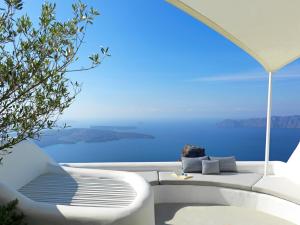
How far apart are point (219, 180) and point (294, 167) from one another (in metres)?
1.31

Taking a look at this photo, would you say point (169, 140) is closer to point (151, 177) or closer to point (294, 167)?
point (151, 177)

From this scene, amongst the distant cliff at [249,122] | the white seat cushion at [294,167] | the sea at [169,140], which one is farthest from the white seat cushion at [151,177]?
the distant cliff at [249,122]

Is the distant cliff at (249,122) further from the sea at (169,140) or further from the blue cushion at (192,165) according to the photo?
the blue cushion at (192,165)

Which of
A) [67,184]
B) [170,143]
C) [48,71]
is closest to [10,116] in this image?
[48,71]

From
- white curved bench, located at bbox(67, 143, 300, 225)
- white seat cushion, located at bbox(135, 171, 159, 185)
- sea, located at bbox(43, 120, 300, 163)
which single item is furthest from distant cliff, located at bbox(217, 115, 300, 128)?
white seat cushion, located at bbox(135, 171, 159, 185)

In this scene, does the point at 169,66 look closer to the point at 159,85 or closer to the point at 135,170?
the point at 159,85

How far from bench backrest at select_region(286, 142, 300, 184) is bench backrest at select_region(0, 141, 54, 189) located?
3.85m

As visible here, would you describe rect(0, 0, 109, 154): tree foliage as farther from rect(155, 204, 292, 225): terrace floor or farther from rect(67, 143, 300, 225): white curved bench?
rect(67, 143, 300, 225): white curved bench

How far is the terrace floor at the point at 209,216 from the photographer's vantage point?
4688 millimetres

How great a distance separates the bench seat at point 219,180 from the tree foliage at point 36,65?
3.94m

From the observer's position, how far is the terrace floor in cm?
469

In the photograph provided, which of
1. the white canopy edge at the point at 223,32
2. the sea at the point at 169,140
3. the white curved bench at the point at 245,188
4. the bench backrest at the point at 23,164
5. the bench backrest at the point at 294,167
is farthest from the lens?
the sea at the point at 169,140

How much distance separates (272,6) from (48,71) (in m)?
3.55

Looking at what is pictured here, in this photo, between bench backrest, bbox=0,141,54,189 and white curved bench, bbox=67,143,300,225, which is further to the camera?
white curved bench, bbox=67,143,300,225
